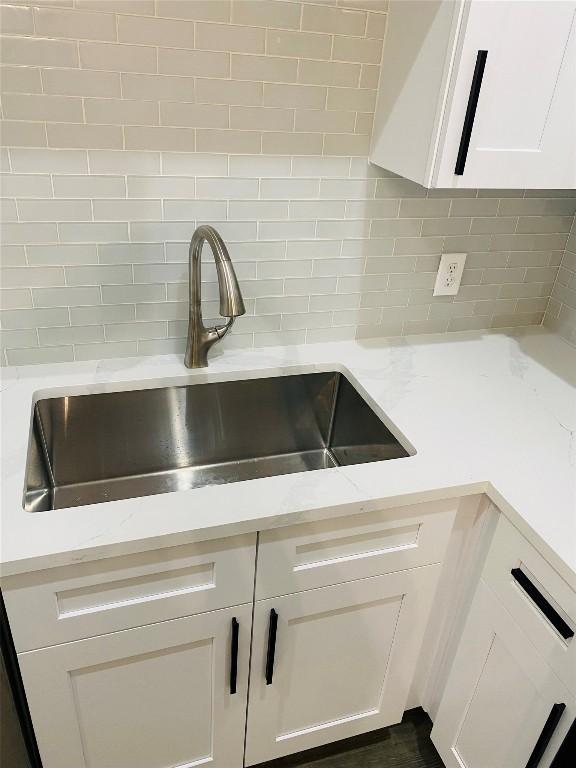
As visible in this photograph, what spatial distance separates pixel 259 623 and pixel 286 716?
33 cm

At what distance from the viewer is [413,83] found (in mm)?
1171

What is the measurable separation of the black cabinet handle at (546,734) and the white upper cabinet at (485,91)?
3.06 ft

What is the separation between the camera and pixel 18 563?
34.5 inches

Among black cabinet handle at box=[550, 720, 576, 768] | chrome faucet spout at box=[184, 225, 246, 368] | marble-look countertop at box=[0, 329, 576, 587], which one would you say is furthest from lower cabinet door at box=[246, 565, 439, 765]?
chrome faucet spout at box=[184, 225, 246, 368]

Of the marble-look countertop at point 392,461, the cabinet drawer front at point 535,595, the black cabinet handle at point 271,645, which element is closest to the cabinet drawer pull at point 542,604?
the cabinet drawer front at point 535,595

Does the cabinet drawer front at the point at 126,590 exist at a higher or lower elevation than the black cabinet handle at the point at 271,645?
higher

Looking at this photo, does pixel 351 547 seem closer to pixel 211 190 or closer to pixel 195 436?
pixel 195 436

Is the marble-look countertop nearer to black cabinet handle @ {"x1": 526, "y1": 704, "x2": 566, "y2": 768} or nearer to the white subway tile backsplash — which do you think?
the white subway tile backsplash

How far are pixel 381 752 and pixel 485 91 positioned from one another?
5.04ft

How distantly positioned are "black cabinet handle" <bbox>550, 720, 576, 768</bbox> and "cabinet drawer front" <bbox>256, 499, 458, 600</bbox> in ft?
1.19

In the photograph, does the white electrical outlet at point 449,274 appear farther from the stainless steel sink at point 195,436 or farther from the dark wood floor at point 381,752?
the dark wood floor at point 381,752

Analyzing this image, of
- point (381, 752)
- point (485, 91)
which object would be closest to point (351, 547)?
point (381, 752)

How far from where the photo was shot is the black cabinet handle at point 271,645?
1.14 meters

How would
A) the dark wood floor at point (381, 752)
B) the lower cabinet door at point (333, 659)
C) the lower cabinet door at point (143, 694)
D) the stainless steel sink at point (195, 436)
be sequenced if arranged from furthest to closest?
the dark wood floor at point (381, 752) → the stainless steel sink at point (195, 436) → the lower cabinet door at point (333, 659) → the lower cabinet door at point (143, 694)
